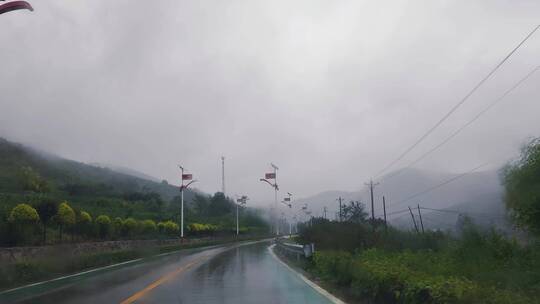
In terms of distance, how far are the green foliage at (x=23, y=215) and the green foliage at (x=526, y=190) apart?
26.4 metres

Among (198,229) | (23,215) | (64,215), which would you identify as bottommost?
(198,229)

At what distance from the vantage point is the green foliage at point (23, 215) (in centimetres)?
3225

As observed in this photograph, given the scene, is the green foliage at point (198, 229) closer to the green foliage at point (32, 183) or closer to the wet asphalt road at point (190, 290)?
the green foliage at point (32, 183)

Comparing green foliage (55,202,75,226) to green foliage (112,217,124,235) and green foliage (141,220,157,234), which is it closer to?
green foliage (112,217,124,235)

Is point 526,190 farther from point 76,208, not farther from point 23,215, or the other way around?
point 76,208

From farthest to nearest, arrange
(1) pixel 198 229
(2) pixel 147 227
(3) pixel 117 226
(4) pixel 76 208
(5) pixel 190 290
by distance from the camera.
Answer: (1) pixel 198 229 < (2) pixel 147 227 < (3) pixel 117 226 < (4) pixel 76 208 < (5) pixel 190 290

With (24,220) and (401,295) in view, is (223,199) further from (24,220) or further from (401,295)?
(401,295)

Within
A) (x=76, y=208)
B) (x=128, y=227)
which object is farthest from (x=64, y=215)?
(x=128, y=227)

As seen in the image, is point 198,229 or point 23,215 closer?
point 23,215

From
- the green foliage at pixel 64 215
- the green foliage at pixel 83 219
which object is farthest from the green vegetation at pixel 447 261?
the green foliage at pixel 83 219

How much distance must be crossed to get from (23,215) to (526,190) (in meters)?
27.1

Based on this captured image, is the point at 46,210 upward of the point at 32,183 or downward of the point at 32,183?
downward

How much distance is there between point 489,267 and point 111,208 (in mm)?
62675

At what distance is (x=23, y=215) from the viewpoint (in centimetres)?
3266
